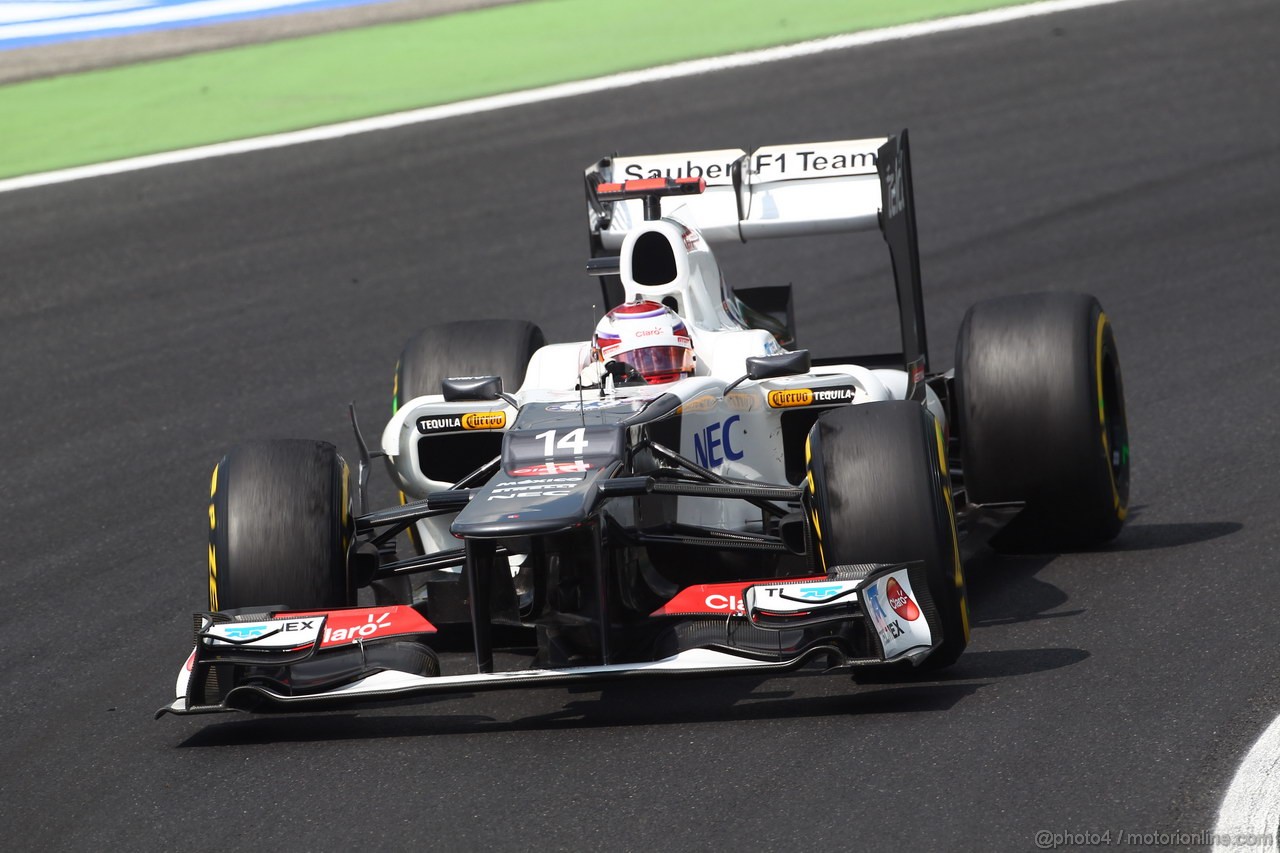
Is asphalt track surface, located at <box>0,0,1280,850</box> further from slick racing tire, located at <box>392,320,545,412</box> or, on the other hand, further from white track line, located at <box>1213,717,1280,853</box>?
slick racing tire, located at <box>392,320,545,412</box>

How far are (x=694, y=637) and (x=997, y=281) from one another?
332 inches

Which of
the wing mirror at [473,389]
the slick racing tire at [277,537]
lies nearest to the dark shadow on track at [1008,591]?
the wing mirror at [473,389]

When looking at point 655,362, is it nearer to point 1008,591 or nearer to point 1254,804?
Answer: point 1008,591

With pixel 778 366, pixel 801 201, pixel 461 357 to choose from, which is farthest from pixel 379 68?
pixel 778 366

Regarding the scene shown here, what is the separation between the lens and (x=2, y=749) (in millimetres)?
6961

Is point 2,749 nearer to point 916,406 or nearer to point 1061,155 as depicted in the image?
point 916,406

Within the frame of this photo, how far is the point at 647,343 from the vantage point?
26.2 ft

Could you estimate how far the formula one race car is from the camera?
21.5 feet

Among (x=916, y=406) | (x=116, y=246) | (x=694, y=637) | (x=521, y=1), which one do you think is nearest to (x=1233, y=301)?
(x=916, y=406)

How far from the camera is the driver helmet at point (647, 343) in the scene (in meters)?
8.00

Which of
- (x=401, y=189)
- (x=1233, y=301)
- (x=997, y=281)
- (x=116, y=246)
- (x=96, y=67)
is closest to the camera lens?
(x=1233, y=301)

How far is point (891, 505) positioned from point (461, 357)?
309 centimetres

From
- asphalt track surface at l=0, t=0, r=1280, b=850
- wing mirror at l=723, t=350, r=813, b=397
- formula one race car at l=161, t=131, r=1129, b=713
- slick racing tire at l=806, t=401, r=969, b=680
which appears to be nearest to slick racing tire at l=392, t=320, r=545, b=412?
formula one race car at l=161, t=131, r=1129, b=713

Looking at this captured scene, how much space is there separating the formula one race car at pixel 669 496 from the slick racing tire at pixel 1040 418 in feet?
0.04
